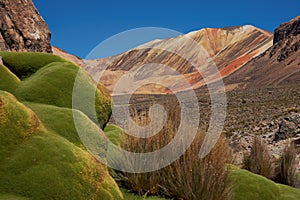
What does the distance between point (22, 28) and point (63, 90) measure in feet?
47.0

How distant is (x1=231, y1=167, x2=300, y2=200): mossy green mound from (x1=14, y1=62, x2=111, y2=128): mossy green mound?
3.02m

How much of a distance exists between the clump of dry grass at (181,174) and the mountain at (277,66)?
10454 centimetres

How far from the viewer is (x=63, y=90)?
704 centimetres

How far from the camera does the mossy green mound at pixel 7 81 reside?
6797 mm

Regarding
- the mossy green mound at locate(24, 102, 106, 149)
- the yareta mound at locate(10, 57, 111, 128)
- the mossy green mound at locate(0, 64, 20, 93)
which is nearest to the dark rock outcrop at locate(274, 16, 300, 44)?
the yareta mound at locate(10, 57, 111, 128)

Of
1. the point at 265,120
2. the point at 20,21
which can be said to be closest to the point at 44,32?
the point at 20,21

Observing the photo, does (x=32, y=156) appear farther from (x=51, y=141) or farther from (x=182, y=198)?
(x=182, y=198)

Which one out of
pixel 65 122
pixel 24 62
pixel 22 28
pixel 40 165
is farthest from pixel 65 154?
pixel 22 28

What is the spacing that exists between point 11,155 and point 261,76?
132 metres

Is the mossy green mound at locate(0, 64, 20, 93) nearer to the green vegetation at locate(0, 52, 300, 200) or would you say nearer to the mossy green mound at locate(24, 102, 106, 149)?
the green vegetation at locate(0, 52, 300, 200)

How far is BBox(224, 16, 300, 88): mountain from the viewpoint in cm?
11656

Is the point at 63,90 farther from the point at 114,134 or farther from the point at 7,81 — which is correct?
the point at 114,134

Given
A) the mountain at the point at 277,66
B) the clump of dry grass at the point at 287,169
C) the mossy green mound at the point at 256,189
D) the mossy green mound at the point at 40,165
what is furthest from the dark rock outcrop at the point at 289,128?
the mountain at the point at 277,66

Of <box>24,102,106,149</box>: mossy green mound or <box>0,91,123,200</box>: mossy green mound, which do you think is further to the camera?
<box>24,102,106,149</box>: mossy green mound
